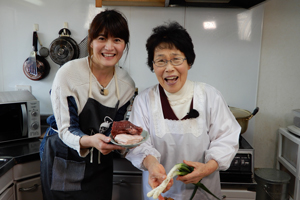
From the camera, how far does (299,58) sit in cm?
218

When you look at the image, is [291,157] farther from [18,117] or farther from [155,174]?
[18,117]

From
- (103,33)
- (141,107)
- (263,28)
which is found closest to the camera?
(103,33)

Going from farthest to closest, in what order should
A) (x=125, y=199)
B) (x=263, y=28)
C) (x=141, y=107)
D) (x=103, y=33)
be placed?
(x=263, y=28)
(x=125, y=199)
(x=141, y=107)
(x=103, y=33)

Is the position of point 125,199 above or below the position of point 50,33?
below

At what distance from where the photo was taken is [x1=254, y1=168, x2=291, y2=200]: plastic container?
1828mm

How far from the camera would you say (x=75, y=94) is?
4.45 feet

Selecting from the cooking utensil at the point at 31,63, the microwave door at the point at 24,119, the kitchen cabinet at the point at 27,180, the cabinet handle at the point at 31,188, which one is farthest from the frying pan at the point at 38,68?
the cabinet handle at the point at 31,188

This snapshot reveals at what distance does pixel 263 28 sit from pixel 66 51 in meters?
1.73

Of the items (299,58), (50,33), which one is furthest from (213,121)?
(50,33)

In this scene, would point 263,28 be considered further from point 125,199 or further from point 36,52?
point 36,52

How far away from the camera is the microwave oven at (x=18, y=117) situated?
5.96 ft

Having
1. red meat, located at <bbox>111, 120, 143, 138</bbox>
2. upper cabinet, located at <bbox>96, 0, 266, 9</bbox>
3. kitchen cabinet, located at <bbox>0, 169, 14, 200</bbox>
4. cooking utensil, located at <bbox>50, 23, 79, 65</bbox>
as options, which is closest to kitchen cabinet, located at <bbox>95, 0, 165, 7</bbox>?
upper cabinet, located at <bbox>96, 0, 266, 9</bbox>

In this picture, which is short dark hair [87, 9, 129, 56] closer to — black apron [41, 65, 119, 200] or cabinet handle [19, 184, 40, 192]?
black apron [41, 65, 119, 200]

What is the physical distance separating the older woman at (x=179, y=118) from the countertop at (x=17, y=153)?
30.4 inches
